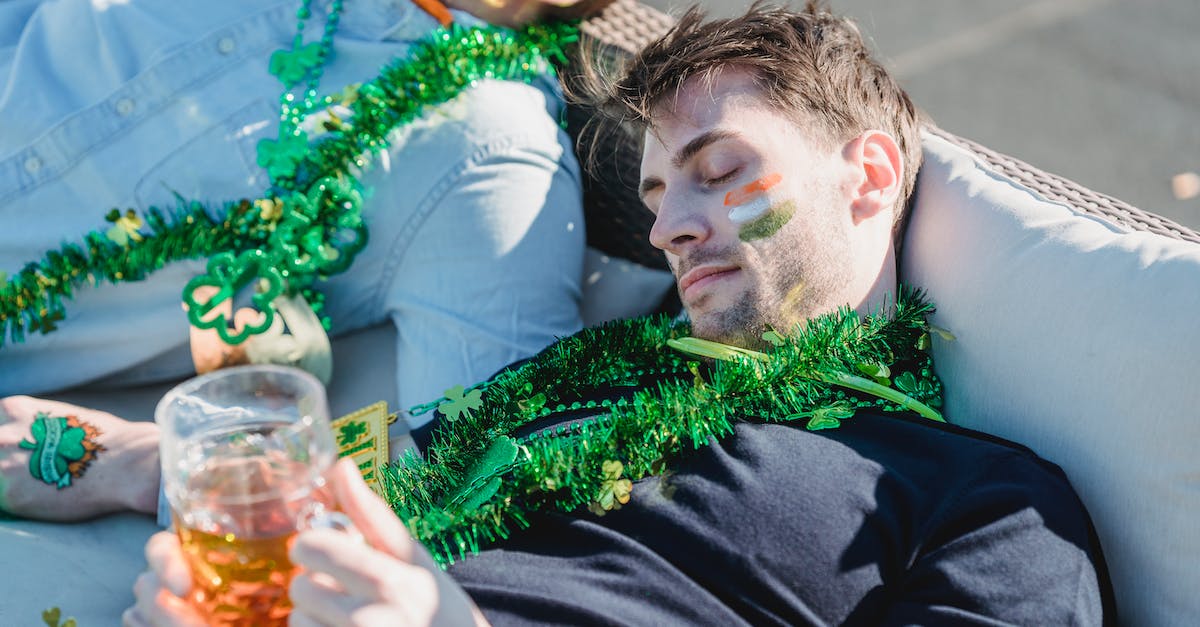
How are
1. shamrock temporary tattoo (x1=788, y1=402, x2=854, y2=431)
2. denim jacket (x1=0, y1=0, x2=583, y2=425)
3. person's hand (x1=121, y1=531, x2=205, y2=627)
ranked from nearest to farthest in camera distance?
person's hand (x1=121, y1=531, x2=205, y2=627) → shamrock temporary tattoo (x1=788, y1=402, x2=854, y2=431) → denim jacket (x1=0, y1=0, x2=583, y2=425)

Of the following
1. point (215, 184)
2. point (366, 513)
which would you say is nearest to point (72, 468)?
point (215, 184)

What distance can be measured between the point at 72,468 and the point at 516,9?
4.80 feet

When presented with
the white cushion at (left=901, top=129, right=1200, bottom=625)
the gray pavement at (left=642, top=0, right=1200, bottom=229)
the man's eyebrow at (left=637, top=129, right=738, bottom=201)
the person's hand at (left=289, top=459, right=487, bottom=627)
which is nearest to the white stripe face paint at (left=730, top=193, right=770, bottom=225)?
the man's eyebrow at (left=637, top=129, right=738, bottom=201)

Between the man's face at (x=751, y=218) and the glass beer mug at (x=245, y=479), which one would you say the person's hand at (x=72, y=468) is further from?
the man's face at (x=751, y=218)

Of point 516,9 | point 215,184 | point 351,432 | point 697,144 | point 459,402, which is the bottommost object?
point 351,432

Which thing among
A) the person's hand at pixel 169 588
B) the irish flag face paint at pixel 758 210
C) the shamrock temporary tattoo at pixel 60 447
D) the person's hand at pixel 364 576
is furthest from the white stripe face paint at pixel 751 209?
the shamrock temporary tattoo at pixel 60 447

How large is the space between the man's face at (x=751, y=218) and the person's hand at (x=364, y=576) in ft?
3.09

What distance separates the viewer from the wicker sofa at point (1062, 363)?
5.19 ft

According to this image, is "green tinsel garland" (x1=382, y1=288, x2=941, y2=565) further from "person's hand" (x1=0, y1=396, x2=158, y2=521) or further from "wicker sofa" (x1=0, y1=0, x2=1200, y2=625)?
"person's hand" (x1=0, y1=396, x2=158, y2=521)

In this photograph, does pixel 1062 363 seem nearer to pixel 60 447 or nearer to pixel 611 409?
pixel 611 409

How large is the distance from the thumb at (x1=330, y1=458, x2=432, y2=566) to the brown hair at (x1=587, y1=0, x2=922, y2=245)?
1.17 metres

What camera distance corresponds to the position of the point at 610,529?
1609mm

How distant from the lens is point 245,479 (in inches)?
43.1

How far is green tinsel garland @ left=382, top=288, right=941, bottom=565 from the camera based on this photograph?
1632mm
